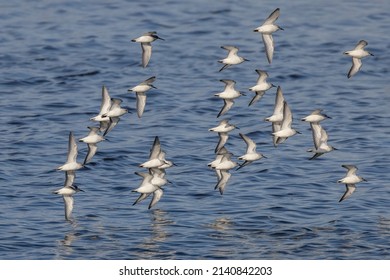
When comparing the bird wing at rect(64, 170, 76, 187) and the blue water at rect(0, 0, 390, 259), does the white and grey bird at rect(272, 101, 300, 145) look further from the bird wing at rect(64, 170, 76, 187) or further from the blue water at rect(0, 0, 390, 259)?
the bird wing at rect(64, 170, 76, 187)

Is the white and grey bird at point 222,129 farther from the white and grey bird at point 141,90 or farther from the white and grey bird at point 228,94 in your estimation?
the white and grey bird at point 141,90

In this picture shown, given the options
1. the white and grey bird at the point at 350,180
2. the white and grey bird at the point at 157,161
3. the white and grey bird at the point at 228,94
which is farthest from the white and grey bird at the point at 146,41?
the white and grey bird at the point at 350,180

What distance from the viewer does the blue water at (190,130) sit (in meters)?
39.7

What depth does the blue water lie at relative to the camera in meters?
39.7

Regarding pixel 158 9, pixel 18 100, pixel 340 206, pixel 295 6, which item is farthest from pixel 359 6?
pixel 340 206

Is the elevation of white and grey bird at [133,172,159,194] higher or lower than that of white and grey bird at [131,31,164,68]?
lower

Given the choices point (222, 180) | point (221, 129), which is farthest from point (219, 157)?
point (221, 129)

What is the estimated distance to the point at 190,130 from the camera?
51469 mm

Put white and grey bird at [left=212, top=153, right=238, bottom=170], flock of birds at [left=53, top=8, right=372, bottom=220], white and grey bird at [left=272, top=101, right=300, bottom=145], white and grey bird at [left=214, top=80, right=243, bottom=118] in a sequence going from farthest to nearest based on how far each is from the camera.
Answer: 1. white and grey bird at [left=212, top=153, right=238, bottom=170]
2. white and grey bird at [left=214, top=80, right=243, bottom=118]
3. flock of birds at [left=53, top=8, right=372, bottom=220]
4. white and grey bird at [left=272, top=101, right=300, bottom=145]

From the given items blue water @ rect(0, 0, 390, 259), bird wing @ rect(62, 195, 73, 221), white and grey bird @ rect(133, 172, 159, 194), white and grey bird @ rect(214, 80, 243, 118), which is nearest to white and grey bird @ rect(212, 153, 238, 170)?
white and grey bird @ rect(214, 80, 243, 118)

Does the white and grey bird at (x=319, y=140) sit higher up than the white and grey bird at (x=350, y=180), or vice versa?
the white and grey bird at (x=319, y=140)

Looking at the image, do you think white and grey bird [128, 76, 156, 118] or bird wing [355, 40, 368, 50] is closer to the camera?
white and grey bird [128, 76, 156, 118]

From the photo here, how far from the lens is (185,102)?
55656 millimetres
